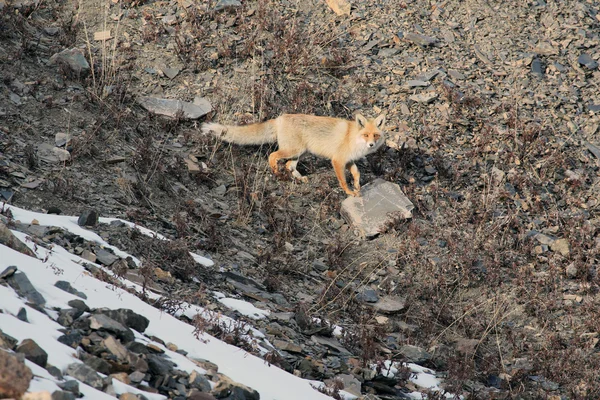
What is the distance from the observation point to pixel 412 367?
7.37 meters

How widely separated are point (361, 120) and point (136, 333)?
261 inches

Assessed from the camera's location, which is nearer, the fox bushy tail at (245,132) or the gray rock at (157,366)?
the gray rock at (157,366)

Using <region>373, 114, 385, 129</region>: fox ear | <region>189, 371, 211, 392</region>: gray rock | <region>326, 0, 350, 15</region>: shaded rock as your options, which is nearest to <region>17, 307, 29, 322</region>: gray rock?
<region>189, 371, 211, 392</region>: gray rock

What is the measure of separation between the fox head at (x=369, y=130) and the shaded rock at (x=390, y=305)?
9.56ft

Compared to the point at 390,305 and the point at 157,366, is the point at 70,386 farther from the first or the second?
the point at 390,305

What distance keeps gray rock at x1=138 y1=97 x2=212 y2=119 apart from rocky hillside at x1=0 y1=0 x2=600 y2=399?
0.04 metres

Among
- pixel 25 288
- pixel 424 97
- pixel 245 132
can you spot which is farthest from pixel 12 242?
pixel 424 97

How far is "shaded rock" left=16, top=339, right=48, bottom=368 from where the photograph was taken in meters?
4.05

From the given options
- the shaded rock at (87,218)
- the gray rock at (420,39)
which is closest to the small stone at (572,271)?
the gray rock at (420,39)

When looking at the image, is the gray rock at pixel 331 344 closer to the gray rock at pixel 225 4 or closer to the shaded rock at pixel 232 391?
the shaded rock at pixel 232 391

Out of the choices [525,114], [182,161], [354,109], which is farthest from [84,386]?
[525,114]

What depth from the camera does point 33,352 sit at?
13.4 ft

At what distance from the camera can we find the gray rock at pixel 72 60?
11.5 m

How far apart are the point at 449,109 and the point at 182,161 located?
18.1ft
